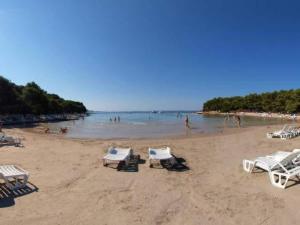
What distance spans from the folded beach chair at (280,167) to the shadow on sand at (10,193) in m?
6.86

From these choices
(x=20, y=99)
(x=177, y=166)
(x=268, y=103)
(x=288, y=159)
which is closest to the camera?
(x=288, y=159)

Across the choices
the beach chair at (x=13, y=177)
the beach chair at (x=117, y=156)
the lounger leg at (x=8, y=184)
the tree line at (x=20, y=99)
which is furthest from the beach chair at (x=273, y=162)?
the tree line at (x=20, y=99)

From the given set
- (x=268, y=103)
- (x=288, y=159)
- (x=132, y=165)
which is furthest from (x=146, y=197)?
(x=268, y=103)

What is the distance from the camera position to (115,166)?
→ 948 centimetres

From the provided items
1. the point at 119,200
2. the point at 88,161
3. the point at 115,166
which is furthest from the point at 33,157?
the point at 119,200

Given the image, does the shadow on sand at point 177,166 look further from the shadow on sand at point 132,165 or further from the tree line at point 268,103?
the tree line at point 268,103

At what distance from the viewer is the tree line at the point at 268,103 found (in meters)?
64.3

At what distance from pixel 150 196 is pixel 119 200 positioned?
83 centimetres

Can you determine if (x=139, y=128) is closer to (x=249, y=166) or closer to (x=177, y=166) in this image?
(x=177, y=166)

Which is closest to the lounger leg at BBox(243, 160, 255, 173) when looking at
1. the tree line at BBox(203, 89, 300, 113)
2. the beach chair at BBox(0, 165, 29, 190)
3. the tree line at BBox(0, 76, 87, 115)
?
the beach chair at BBox(0, 165, 29, 190)

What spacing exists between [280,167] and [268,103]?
268 feet

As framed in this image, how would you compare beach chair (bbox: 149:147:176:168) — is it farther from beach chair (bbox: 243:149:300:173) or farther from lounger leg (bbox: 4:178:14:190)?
lounger leg (bbox: 4:178:14:190)

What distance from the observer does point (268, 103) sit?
266ft

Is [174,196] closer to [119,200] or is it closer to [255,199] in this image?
[119,200]
